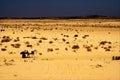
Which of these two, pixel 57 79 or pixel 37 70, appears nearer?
pixel 57 79

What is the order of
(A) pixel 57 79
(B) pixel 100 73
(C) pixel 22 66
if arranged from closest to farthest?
(A) pixel 57 79
(B) pixel 100 73
(C) pixel 22 66

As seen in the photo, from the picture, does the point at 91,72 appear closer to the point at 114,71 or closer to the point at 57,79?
the point at 114,71

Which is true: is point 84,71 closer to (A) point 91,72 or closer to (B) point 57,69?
(A) point 91,72

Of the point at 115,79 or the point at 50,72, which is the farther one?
the point at 50,72

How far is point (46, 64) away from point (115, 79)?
440 centimetres

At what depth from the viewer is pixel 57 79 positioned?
11.9 meters

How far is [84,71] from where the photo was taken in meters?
13.5

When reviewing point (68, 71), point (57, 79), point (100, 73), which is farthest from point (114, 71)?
point (57, 79)

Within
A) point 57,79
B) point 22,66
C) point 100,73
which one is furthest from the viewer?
point 22,66

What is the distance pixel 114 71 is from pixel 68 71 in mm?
2093

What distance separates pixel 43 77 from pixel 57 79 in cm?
67

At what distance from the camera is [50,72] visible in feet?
43.5

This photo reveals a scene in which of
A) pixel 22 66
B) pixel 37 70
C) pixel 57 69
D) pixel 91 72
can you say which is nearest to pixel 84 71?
pixel 91 72

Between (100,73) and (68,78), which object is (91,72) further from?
(68,78)
